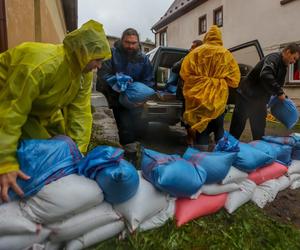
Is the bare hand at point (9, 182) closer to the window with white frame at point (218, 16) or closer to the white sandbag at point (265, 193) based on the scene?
the white sandbag at point (265, 193)

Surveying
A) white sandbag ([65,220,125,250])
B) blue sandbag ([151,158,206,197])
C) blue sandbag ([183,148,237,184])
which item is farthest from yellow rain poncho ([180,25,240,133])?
white sandbag ([65,220,125,250])

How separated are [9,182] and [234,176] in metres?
1.64

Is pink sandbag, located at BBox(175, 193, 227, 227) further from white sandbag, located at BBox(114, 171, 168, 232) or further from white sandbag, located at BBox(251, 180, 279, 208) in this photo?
white sandbag, located at BBox(251, 180, 279, 208)

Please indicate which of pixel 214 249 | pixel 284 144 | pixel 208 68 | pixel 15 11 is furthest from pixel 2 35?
pixel 284 144

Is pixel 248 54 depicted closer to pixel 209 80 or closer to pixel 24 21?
pixel 209 80

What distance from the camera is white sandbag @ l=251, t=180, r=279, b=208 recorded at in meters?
2.84

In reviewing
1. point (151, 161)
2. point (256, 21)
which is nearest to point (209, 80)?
point (151, 161)

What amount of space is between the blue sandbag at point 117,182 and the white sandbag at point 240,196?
35.4 inches

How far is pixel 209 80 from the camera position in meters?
3.58

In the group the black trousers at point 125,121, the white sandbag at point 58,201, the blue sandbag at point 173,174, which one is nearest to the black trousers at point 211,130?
the black trousers at point 125,121

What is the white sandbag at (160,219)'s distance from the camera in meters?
2.20

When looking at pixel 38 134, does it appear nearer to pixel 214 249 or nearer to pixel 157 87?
pixel 214 249

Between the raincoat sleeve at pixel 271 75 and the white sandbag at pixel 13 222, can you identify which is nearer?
the white sandbag at pixel 13 222

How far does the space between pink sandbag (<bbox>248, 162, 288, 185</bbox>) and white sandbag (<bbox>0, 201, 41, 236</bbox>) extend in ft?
5.92
